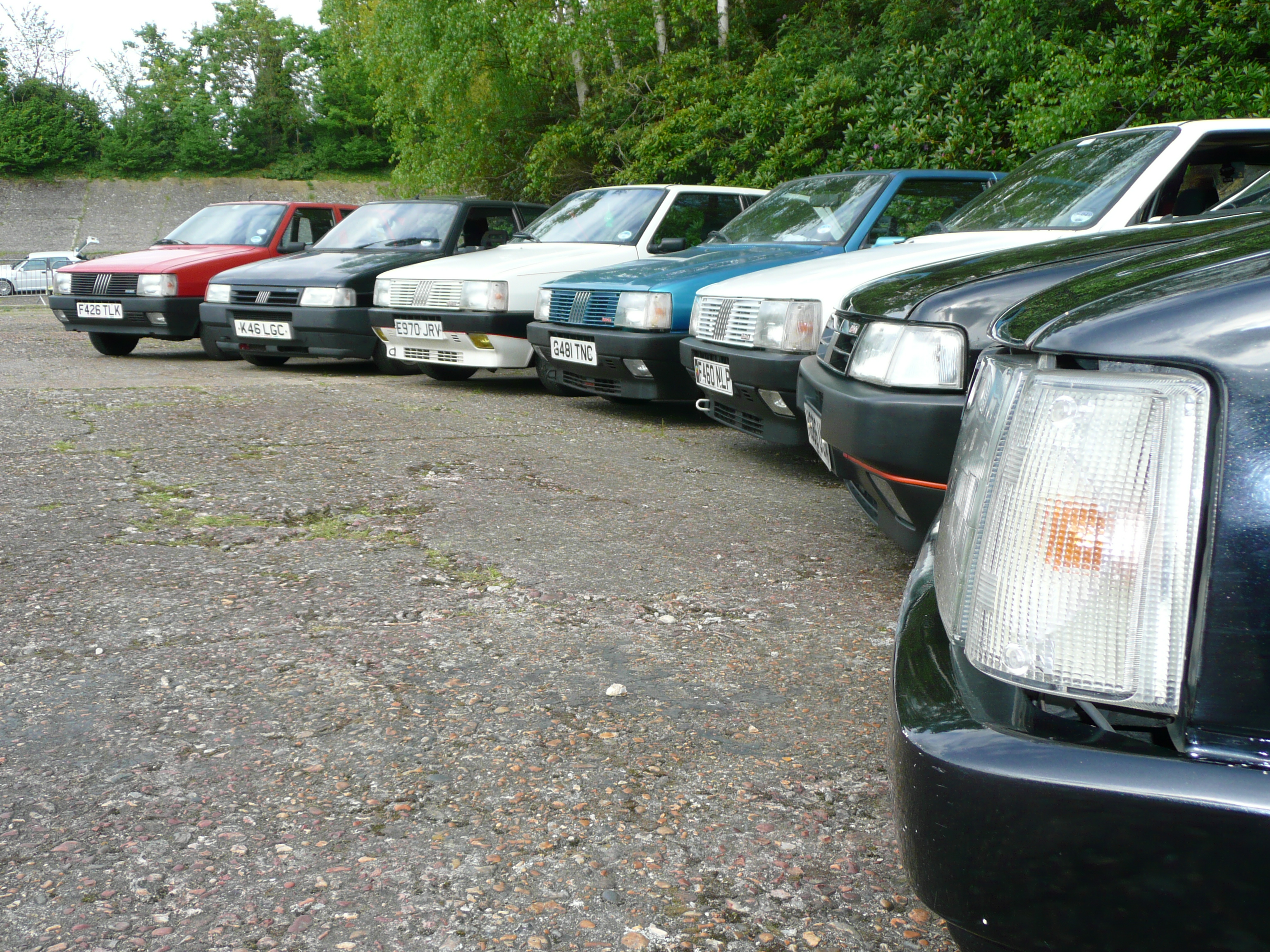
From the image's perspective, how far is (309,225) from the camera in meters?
11.2

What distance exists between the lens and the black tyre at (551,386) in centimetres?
747

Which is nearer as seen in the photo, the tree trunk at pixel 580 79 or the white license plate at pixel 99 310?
the white license plate at pixel 99 310

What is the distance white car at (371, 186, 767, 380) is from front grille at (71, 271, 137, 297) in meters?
3.00

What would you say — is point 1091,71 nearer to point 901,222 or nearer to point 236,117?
point 901,222

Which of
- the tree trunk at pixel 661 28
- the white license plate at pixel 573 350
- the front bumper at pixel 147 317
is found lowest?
the front bumper at pixel 147 317

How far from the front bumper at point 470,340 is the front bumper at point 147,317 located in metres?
2.82

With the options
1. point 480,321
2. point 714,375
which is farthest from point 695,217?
point 714,375

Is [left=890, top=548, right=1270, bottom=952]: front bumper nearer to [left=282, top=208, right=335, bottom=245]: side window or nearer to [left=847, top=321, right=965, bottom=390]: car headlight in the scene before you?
[left=847, top=321, right=965, bottom=390]: car headlight

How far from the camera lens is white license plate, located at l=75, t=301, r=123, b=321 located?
1007cm

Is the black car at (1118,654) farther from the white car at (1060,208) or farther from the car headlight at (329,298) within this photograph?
the car headlight at (329,298)

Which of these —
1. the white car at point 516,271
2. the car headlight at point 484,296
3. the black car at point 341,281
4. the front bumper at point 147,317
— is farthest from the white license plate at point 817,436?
the front bumper at point 147,317

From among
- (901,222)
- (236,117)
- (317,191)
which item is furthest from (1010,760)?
(236,117)

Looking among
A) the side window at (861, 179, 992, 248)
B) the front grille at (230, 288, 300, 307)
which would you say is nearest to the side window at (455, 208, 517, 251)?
the front grille at (230, 288, 300, 307)

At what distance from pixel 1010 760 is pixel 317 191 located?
183 feet
